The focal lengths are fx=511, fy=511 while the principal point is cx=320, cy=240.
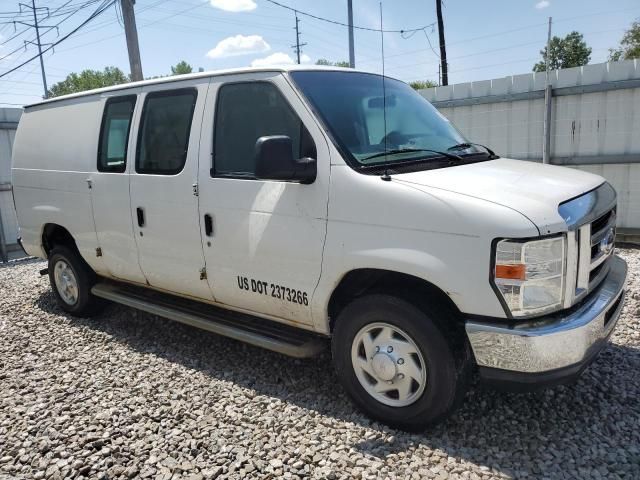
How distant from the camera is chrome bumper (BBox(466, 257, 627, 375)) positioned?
2.55m

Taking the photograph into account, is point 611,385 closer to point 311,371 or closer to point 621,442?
point 621,442

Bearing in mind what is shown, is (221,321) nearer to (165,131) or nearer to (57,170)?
(165,131)

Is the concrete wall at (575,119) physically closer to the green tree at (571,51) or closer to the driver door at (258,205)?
the driver door at (258,205)

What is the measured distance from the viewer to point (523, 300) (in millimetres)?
2547

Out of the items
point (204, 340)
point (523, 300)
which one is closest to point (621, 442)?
point (523, 300)

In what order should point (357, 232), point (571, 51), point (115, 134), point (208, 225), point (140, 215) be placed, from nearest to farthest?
point (357, 232) → point (208, 225) → point (140, 215) → point (115, 134) → point (571, 51)

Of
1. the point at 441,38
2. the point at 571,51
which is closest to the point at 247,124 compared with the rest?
the point at 441,38

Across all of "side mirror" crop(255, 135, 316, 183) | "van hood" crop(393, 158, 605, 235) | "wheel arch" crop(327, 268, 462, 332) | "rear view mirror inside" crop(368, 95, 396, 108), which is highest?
"rear view mirror inside" crop(368, 95, 396, 108)

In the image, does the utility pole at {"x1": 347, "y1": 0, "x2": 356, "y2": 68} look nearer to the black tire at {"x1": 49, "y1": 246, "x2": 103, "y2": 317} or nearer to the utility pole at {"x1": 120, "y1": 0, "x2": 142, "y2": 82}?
the utility pole at {"x1": 120, "y1": 0, "x2": 142, "y2": 82}

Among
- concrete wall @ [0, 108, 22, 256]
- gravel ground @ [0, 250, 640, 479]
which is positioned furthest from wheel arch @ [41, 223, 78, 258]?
concrete wall @ [0, 108, 22, 256]

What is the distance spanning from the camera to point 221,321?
4.05m

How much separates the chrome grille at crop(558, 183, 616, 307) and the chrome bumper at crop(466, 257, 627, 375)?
12 cm

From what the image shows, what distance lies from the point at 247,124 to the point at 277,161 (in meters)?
0.78

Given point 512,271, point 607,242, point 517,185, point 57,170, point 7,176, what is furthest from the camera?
point 7,176
